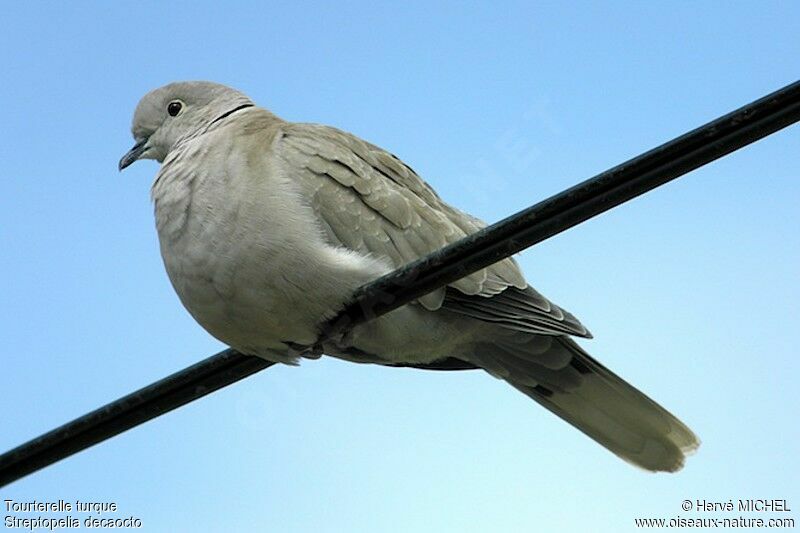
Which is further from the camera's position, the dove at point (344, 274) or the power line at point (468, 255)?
the dove at point (344, 274)

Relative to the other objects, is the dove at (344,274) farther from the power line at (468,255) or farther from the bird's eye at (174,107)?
the bird's eye at (174,107)

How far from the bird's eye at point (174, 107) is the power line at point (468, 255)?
1.45 m

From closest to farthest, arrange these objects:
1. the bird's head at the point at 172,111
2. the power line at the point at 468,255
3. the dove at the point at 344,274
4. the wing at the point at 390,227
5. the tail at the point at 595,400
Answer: the power line at the point at 468,255
the dove at the point at 344,274
the wing at the point at 390,227
the tail at the point at 595,400
the bird's head at the point at 172,111

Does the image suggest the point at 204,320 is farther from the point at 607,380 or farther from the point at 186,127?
the point at 607,380

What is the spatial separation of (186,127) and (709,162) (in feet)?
8.38

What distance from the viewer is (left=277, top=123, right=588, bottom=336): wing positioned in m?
3.94

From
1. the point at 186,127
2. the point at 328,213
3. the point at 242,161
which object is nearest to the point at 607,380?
the point at 328,213

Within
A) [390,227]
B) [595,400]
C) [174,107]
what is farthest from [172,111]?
[595,400]

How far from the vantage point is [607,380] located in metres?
4.34

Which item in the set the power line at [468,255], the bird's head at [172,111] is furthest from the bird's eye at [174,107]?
the power line at [468,255]

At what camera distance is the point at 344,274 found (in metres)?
3.80

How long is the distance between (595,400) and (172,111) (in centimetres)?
198

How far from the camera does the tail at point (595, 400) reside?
14.2ft

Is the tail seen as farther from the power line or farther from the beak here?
the beak
